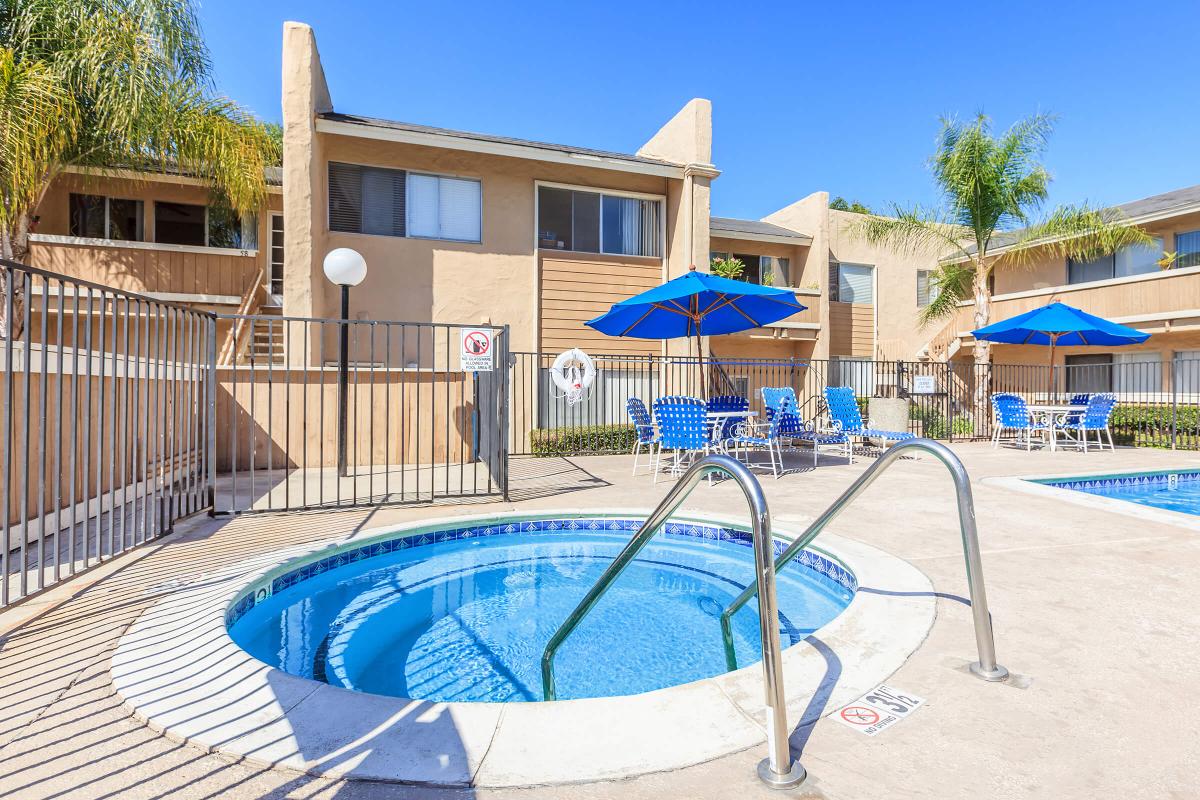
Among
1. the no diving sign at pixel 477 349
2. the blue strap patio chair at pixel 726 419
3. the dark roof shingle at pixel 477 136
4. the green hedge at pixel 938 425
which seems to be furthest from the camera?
the green hedge at pixel 938 425

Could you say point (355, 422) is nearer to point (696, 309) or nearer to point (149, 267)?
point (696, 309)

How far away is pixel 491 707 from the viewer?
220 cm

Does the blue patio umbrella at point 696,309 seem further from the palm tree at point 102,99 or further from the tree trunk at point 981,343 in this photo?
the tree trunk at point 981,343

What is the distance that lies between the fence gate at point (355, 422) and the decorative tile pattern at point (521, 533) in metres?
0.81

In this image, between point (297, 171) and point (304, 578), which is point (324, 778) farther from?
point (297, 171)

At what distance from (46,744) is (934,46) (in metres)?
22.0

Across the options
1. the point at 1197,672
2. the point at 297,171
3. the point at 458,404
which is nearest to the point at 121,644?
the point at 1197,672

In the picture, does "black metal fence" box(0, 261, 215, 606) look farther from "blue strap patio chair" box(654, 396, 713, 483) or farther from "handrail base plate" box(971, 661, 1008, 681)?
"blue strap patio chair" box(654, 396, 713, 483)

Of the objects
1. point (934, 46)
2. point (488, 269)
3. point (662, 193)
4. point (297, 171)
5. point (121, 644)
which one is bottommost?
point (121, 644)

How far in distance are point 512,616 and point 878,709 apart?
252cm

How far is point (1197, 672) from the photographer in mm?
2523

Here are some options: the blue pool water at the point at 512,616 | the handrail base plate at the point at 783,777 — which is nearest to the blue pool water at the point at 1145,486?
the blue pool water at the point at 512,616

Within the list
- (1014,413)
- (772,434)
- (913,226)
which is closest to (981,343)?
(913,226)

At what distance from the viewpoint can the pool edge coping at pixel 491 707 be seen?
1.85 meters
